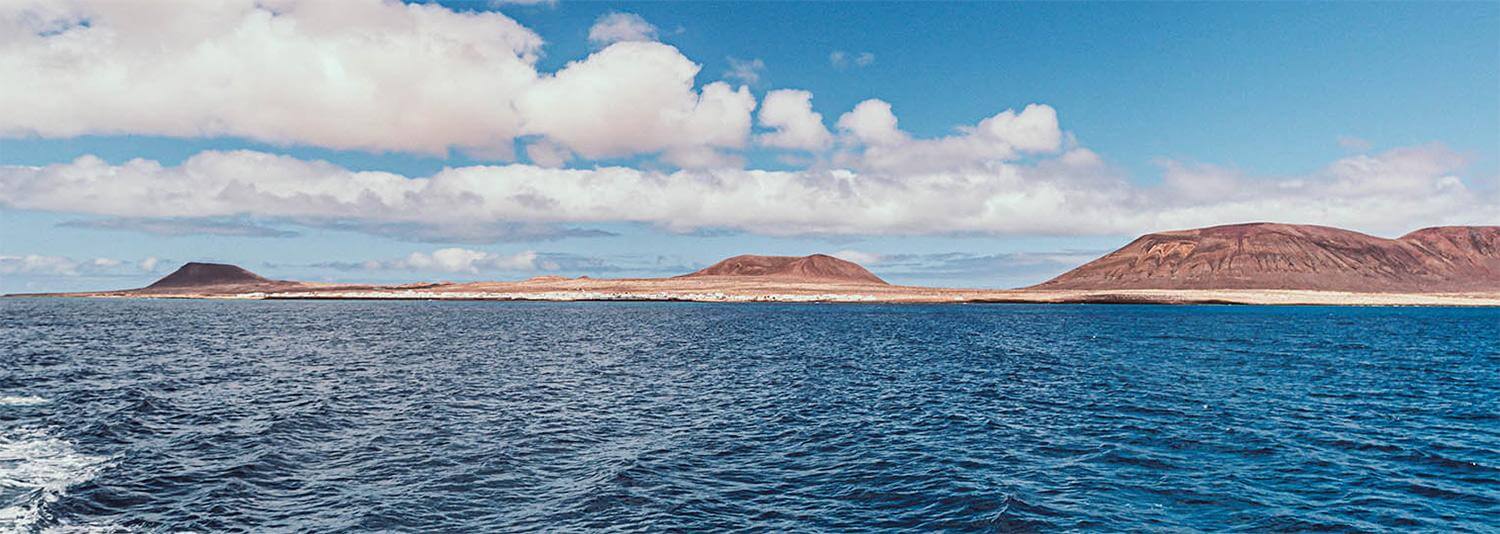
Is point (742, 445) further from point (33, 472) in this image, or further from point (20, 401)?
point (20, 401)

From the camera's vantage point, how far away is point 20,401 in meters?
38.9

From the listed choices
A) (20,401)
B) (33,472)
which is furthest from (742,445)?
(20,401)

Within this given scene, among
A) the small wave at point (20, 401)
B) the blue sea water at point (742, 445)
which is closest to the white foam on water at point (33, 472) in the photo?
the blue sea water at point (742, 445)

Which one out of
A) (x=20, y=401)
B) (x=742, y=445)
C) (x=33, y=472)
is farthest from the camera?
(x=20, y=401)

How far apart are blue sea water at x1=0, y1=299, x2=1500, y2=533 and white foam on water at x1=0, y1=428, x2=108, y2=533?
0.13m

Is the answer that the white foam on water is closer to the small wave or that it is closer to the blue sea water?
the blue sea water

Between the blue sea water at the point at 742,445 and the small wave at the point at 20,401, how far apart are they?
13.6 inches

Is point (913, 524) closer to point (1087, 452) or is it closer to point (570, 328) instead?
point (1087, 452)

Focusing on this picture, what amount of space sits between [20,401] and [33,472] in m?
19.9

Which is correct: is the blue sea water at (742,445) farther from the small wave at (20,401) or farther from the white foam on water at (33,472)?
the small wave at (20,401)

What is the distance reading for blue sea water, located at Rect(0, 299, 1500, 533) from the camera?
2075cm

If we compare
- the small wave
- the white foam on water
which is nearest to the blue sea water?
the white foam on water

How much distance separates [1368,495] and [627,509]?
67.7ft

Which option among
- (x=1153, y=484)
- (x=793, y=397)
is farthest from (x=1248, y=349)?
(x=1153, y=484)
